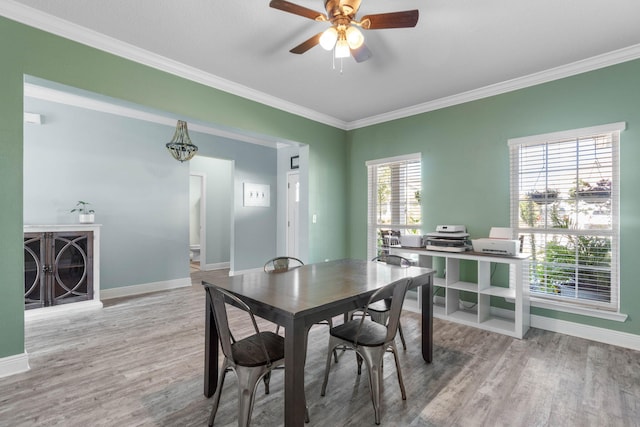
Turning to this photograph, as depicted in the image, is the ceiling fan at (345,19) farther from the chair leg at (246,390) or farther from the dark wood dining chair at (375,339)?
the chair leg at (246,390)

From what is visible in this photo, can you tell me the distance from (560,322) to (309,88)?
3.72 meters

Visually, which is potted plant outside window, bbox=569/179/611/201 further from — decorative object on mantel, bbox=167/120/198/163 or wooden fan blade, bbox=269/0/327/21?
decorative object on mantel, bbox=167/120/198/163

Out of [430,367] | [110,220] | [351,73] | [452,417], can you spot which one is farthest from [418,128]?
[110,220]

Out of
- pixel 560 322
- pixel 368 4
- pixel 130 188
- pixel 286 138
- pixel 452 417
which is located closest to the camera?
pixel 452 417

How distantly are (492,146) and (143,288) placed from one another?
5.21 m

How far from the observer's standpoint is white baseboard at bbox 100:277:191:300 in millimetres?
4426

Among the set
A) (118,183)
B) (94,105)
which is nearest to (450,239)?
(118,183)

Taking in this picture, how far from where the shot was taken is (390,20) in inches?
77.3

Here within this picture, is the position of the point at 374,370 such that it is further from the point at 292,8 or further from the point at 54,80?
the point at 54,80

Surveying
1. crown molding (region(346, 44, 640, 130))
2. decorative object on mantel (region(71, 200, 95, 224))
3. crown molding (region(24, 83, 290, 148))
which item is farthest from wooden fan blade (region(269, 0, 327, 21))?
decorative object on mantel (region(71, 200, 95, 224))

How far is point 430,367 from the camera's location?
246 centimetres

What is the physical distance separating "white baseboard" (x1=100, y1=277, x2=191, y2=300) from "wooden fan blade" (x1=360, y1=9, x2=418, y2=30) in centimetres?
464

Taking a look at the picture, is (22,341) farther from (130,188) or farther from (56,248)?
(130,188)

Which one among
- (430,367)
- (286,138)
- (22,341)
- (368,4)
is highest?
(368,4)
